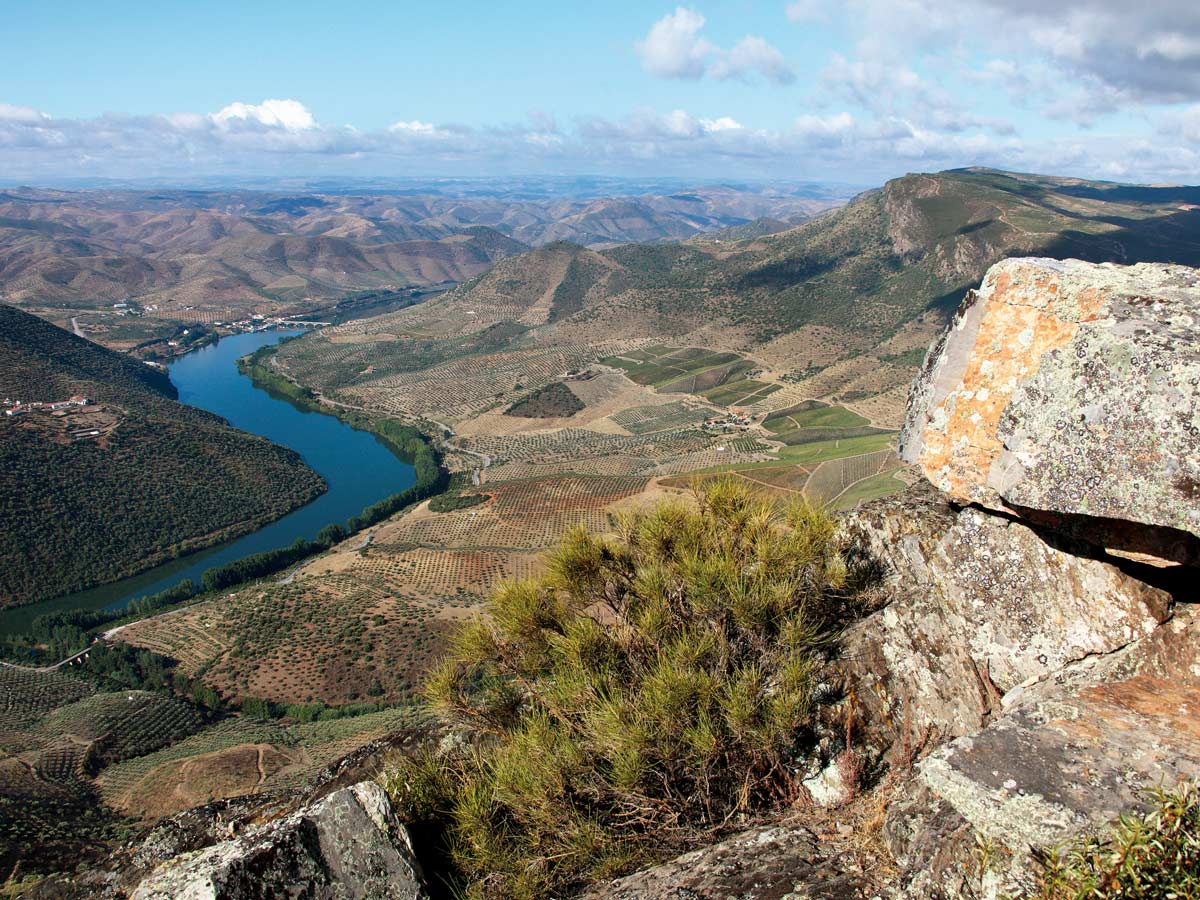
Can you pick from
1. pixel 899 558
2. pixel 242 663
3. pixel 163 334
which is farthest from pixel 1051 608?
pixel 163 334

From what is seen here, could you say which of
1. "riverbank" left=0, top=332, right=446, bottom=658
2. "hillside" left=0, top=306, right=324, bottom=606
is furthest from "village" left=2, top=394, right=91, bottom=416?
"riverbank" left=0, top=332, right=446, bottom=658

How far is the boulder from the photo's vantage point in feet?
14.3

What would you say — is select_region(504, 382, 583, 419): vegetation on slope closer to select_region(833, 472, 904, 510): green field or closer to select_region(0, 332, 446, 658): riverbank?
select_region(0, 332, 446, 658): riverbank

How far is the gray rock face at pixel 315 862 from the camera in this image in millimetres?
5023

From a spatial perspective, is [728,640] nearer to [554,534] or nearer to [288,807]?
[288,807]

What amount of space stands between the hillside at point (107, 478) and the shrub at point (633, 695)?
85646 mm

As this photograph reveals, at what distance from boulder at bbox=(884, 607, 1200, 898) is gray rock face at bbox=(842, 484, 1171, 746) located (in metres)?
0.84

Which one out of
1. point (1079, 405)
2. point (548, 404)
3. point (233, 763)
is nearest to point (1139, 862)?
point (1079, 405)

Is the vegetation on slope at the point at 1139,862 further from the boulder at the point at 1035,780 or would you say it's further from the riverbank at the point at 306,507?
the riverbank at the point at 306,507

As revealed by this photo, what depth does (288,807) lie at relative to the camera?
7648mm

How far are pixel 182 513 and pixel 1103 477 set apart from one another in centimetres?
9992

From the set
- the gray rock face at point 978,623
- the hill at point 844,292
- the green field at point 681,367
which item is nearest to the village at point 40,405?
the hill at point 844,292

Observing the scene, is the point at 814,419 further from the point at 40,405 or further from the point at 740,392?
the point at 40,405

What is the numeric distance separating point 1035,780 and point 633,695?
11.9 ft
